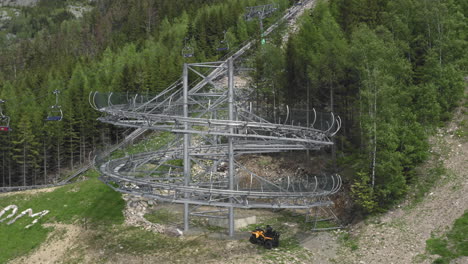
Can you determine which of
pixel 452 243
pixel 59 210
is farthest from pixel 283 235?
pixel 59 210

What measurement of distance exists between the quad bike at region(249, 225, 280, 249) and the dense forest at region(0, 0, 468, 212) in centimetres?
757

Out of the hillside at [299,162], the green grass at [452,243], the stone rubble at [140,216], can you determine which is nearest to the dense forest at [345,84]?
the hillside at [299,162]

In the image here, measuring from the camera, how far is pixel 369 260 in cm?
2500

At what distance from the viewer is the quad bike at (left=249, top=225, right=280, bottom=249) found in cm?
2668

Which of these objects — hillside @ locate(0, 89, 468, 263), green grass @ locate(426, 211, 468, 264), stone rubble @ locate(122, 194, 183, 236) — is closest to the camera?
green grass @ locate(426, 211, 468, 264)

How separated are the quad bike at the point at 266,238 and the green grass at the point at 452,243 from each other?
31.1 ft

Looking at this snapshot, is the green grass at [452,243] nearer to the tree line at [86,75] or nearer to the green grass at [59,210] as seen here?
the green grass at [59,210]

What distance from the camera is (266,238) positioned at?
1056 inches

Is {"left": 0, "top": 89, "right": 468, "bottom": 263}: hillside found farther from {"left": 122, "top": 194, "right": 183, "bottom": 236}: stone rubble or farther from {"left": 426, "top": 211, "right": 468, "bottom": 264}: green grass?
{"left": 426, "top": 211, "right": 468, "bottom": 264}: green grass

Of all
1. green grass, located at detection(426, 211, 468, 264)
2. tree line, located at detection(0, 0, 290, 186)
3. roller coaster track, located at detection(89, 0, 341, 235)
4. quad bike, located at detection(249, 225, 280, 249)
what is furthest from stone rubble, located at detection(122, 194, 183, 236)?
green grass, located at detection(426, 211, 468, 264)

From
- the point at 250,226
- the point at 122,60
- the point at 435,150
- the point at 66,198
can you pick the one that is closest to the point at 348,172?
the point at 435,150

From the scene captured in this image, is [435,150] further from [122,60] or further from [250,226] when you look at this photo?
[122,60]

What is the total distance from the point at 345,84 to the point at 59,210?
29781 millimetres

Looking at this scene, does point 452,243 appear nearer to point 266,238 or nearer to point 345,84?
point 266,238
